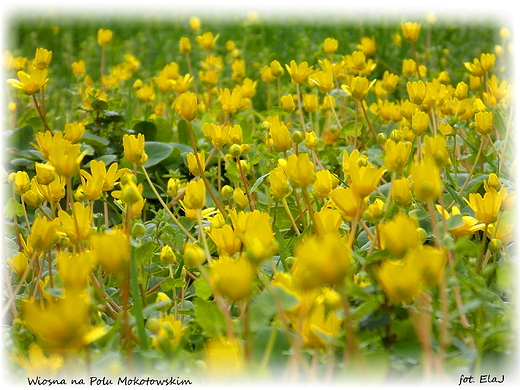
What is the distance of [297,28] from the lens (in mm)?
3793

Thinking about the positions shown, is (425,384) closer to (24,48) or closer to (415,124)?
(415,124)

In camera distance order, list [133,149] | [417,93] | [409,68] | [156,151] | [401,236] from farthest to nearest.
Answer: [409,68]
[156,151]
[417,93]
[133,149]
[401,236]

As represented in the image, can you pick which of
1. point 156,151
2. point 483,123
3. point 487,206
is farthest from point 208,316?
point 156,151

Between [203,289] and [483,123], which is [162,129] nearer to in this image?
[483,123]

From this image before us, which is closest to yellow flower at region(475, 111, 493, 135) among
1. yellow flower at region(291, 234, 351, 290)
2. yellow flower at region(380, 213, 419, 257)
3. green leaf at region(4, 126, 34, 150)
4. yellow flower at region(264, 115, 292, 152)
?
yellow flower at region(264, 115, 292, 152)

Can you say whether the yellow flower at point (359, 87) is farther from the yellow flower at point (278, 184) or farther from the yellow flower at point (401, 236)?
the yellow flower at point (401, 236)

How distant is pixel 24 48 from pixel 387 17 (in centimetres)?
198

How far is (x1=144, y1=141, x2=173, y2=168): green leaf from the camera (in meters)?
1.79

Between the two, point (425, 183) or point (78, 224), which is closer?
point (425, 183)

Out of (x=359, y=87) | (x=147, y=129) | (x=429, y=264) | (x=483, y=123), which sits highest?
(x=147, y=129)

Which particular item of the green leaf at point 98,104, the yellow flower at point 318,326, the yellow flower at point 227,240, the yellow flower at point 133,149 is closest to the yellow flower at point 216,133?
the yellow flower at point 133,149

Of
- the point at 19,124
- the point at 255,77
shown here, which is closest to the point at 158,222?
the point at 19,124

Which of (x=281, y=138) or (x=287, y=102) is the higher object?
(x=287, y=102)

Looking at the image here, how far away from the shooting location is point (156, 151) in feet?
6.00
